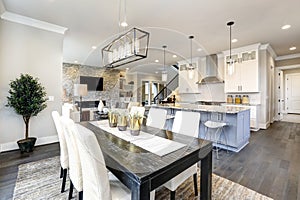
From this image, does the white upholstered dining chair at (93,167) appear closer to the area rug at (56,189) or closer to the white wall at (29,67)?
the area rug at (56,189)

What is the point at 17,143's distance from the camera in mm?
3234

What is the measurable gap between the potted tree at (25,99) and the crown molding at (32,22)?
1194mm

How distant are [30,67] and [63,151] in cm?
271

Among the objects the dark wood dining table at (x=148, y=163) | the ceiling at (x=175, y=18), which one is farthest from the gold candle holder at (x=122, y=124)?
the ceiling at (x=175, y=18)

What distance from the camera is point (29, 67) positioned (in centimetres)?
356

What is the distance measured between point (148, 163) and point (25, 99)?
3.26 metres

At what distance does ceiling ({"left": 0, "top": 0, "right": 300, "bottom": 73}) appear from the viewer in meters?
2.91

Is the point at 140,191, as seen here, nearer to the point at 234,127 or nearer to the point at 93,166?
the point at 93,166

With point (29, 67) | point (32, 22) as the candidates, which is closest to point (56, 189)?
point (29, 67)

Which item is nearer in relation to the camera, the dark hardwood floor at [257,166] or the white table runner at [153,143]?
the white table runner at [153,143]

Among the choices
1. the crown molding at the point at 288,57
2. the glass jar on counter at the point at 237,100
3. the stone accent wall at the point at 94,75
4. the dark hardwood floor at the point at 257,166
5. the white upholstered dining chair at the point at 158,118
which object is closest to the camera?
the dark hardwood floor at the point at 257,166

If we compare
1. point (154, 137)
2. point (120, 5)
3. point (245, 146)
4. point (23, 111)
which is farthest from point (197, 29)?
point (23, 111)

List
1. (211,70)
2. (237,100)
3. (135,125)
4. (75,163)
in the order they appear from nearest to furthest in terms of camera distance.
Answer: (75,163) → (135,125) → (237,100) → (211,70)

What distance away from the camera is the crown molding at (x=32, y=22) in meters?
3.28
